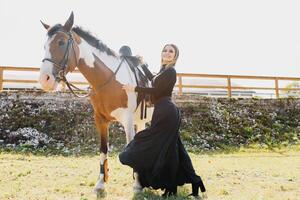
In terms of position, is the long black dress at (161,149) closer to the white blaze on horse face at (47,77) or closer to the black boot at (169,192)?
the black boot at (169,192)

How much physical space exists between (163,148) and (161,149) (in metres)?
0.03

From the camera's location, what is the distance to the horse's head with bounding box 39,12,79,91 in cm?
443

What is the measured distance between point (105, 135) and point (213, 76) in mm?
13490

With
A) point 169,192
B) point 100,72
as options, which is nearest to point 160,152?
point 169,192

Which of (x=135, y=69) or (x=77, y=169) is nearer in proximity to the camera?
(x=135, y=69)

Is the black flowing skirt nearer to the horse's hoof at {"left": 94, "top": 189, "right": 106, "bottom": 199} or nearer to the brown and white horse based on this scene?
the brown and white horse

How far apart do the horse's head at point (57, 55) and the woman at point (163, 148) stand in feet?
3.48

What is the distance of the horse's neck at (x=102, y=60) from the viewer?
5.12m

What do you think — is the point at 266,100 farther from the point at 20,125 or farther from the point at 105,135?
the point at 105,135

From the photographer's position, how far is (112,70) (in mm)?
5246

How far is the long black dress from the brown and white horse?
17.5 inches

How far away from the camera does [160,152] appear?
4.32 metres

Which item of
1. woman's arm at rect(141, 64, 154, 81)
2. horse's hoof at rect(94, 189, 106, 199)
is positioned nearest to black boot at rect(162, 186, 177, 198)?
horse's hoof at rect(94, 189, 106, 199)

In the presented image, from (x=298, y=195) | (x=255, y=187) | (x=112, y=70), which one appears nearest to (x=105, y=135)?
(x=112, y=70)
